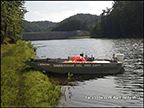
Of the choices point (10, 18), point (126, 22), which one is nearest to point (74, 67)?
point (10, 18)

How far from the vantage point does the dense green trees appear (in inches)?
1201

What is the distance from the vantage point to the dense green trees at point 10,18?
30516 millimetres

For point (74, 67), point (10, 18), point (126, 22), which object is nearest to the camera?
point (74, 67)

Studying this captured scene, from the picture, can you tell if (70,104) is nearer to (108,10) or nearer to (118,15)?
(118,15)

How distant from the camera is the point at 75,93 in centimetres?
1294

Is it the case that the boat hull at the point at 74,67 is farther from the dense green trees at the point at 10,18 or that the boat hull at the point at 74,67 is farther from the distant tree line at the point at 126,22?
the distant tree line at the point at 126,22

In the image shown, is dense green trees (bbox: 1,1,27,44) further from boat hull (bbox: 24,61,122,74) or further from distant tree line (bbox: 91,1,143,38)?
distant tree line (bbox: 91,1,143,38)

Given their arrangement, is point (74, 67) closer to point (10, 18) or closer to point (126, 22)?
point (10, 18)

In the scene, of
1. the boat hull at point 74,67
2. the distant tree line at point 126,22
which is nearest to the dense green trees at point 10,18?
the boat hull at point 74,67

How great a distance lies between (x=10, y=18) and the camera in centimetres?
3306

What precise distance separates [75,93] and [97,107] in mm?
2870

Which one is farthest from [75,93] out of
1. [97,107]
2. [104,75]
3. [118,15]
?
[118,15]

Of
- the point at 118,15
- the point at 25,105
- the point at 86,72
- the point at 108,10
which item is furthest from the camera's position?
the point at 108,10

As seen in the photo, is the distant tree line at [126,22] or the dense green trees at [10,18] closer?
the dense green trees at [10,18]
